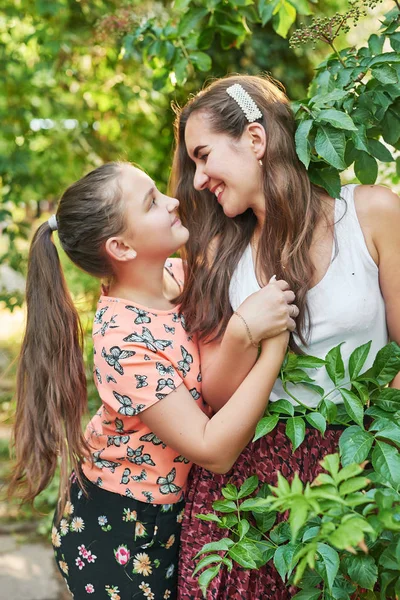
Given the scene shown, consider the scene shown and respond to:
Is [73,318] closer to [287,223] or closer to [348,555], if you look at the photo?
[287,223]

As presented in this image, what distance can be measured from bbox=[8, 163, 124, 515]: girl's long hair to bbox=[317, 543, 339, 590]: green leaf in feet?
2.70

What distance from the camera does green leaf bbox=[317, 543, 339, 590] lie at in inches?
47.9

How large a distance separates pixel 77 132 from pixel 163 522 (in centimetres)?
314

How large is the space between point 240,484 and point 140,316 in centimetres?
49

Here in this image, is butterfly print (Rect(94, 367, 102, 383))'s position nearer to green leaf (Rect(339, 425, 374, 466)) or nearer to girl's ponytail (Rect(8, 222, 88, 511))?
girl's ponytail (Rect(8, 222, 88, 511))

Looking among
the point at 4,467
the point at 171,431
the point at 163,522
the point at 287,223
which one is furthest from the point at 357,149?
the point at 4,467

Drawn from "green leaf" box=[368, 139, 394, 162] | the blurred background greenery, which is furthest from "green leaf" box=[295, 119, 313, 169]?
the blurred background greenery

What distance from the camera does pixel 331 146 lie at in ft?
5.23

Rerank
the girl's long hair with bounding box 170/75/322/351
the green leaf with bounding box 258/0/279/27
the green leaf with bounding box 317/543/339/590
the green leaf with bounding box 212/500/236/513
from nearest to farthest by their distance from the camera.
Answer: the green leaf with bounding box 317/543/339/590 → the green leaf with bounding box 212/500/236/513 → the girl's long hair with bounding box 170/75/322/351 → the green leaf with bounding box 258/0/279/27

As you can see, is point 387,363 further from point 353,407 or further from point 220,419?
point 220,419

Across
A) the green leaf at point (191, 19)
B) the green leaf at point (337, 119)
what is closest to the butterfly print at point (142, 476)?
the green leaf at point (337, 119)

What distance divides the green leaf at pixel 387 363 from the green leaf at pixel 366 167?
0.49m

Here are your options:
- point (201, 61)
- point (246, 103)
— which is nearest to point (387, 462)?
point (246, 103)

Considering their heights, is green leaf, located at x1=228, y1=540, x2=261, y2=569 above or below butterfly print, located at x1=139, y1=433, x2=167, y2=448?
above
